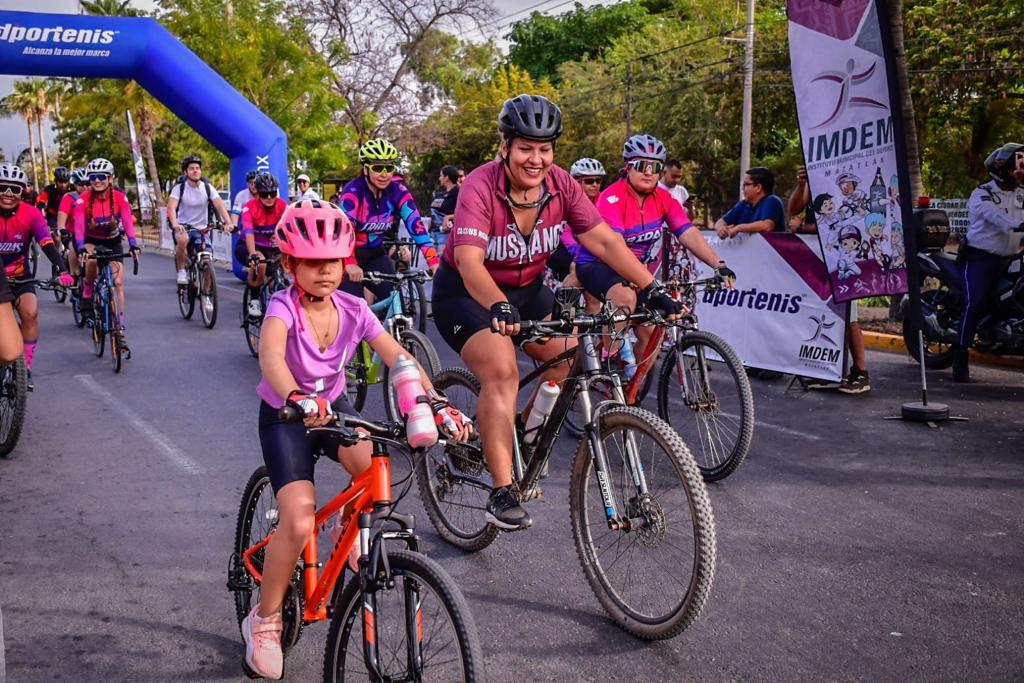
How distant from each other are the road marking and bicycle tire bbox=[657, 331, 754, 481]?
328 centimetres

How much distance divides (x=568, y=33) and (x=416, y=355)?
60746mm

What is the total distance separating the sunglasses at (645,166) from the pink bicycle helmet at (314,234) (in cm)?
394

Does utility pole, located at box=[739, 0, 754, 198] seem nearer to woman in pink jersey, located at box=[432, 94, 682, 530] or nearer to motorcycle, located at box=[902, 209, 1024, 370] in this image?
motorcycle, located at box=[902, 209, 1024, 370]

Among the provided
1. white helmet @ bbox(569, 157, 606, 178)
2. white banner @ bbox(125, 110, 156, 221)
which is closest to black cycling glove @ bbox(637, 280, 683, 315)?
white helmet @ bbox(569, 157, 606, 178)

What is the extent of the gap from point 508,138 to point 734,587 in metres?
2.34

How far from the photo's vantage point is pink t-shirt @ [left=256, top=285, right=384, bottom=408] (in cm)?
366

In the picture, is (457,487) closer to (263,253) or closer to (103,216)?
(263,253)

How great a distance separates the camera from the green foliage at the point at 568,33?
64.2 m

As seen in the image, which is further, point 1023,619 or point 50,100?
point 50,100

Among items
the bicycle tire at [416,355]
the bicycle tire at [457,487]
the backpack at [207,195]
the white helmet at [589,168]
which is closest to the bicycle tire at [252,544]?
the bicycle tire at [457,487]

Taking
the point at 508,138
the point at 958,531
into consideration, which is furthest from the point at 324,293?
the point at 958,531

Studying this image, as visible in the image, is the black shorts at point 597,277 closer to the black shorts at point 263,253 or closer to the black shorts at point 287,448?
the black shorts at point 287,448

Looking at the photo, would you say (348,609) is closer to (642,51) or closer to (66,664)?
(66,664)

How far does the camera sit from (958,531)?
5.43m
